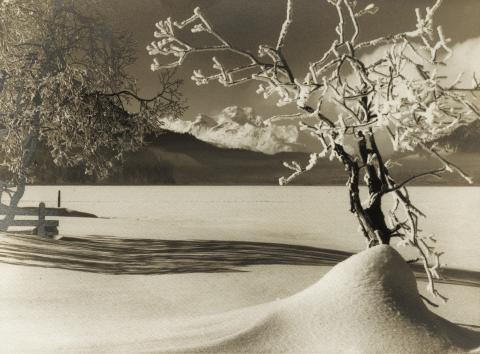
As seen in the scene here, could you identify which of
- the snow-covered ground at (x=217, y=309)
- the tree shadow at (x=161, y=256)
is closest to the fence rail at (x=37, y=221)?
the tree shadow at (x=161, y=256)

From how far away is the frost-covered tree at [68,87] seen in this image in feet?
45.6

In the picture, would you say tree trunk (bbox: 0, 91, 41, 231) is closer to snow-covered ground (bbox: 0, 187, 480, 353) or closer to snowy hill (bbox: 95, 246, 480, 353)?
snow-covered ground (bbox: 0, 187, 480, 353)

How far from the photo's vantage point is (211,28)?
16.6ft

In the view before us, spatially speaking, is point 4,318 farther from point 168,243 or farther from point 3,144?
point 3,144

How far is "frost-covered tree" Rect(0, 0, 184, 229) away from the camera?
547 inches

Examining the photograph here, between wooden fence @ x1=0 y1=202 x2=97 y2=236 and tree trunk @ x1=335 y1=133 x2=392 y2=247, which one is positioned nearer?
tree trunk @ x1=335 y1=133 x2=392 y2=247

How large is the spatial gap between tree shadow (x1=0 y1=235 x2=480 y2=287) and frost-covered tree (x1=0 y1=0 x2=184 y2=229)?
7.50 feet

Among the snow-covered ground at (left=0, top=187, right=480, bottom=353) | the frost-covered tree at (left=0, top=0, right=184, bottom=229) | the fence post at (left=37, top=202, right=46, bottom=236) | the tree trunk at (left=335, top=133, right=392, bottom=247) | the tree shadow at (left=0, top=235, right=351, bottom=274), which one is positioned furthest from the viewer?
the fence post at (left=37, top=202, right=46, bottom=236)

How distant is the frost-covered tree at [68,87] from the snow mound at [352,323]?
9.36 m

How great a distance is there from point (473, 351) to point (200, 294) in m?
5.20

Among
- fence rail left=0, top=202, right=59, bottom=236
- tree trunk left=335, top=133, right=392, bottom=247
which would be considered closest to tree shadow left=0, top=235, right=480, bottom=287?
fence rail left=0, top=202, right=59, bottom=236

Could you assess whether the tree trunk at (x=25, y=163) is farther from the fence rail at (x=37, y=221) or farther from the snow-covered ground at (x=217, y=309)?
the snow-covered ground at (x=217, y=309)

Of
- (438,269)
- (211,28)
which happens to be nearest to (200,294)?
(438,269)

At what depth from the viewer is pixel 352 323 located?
4.55 metres
